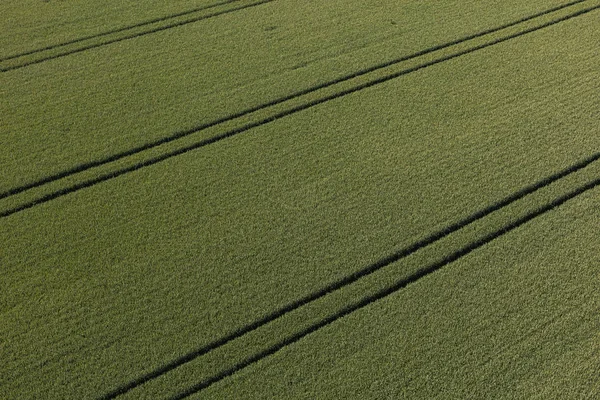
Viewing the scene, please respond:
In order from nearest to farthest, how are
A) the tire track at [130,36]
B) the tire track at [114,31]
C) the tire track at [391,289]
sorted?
the tire track at [391,289] < the tire track at [130,36] < the tire track at [114,31]

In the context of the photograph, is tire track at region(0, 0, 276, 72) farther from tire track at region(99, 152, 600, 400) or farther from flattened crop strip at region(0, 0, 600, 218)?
tire track at region(99, 152, 600, 400)

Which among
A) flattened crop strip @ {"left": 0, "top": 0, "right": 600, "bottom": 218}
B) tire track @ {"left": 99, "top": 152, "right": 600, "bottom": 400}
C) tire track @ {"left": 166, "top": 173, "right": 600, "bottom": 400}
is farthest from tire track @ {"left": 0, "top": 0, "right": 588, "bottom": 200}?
tire track @ {"left": 166, "top": 173, "right": 600, "bottom": 400}

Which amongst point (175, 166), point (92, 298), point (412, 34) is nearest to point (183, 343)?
point (92, 298)

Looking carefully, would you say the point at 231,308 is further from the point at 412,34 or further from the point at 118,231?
the point at 412,34

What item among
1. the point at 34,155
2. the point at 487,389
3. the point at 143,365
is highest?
the point at 34,155

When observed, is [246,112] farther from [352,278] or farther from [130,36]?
[352,278]

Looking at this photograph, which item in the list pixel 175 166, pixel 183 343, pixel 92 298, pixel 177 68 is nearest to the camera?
pixel 183 343

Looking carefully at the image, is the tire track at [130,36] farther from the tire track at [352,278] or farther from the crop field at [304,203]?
the tire track at [352,278]

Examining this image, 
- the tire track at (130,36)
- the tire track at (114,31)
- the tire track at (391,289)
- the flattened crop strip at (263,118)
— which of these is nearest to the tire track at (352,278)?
the tire track at (391,289)
